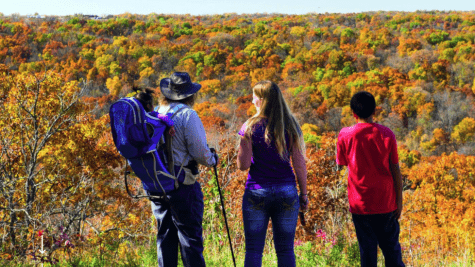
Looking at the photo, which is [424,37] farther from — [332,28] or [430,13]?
[430,13]

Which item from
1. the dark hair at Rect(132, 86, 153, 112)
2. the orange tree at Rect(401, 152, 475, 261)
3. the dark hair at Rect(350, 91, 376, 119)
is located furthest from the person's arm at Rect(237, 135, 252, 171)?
the orange tree at Rect(401, 152, 475, 261)

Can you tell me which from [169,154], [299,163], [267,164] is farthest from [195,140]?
[299,163]

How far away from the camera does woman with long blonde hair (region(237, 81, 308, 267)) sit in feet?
7.55

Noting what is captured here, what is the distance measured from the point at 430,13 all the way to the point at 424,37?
1029 inches

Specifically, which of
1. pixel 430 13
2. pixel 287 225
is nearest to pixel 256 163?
pixel 287 225

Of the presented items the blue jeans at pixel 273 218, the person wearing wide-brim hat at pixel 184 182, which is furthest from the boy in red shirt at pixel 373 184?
the person wearing wide-brim hat at pixel 184 182

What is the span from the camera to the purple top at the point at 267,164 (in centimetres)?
231

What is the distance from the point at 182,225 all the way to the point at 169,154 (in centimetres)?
42

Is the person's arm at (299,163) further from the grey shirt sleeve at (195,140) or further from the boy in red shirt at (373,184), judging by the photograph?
the grey shirt sleeve at (195,140)

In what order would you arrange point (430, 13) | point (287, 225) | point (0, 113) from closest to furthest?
point (287, 225), point (0, 113), point (430, 13)

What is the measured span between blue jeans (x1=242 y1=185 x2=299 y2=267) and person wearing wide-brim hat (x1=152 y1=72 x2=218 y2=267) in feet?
0.97

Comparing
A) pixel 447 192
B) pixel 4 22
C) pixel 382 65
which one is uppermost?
pixel 4 22

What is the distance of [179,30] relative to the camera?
90.7 meters

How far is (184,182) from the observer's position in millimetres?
2371
